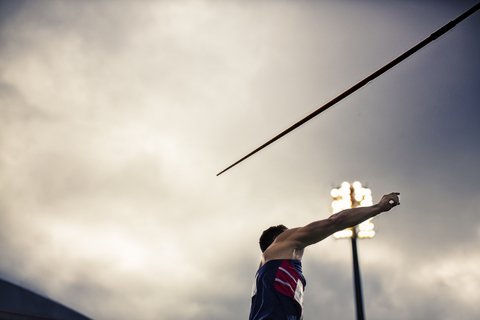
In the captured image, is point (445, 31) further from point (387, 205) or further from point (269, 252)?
point (269, 252)

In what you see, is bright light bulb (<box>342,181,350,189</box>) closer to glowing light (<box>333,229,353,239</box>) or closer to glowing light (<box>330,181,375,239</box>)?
glowing light (<box>330,181,375,239</box>)

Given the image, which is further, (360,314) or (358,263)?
(358,263)

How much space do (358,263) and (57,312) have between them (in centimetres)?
2883

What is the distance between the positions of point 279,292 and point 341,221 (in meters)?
0.87

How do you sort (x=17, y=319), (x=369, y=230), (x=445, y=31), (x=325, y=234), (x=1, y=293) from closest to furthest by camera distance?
(x=445, y=31) → (x=325, y=234) → (x=369, y=230) → (x=17, y=319) → (x=1, y=293)

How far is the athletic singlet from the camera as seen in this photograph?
2796mm

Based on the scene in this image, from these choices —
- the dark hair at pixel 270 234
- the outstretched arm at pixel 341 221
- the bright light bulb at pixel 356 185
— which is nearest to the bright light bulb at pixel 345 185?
the bright light bulb at pixel 356 185

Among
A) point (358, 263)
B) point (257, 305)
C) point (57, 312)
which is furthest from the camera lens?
point (57, 312)

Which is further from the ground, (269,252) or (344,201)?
(344,201)

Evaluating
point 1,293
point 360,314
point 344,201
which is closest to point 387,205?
point 360,314

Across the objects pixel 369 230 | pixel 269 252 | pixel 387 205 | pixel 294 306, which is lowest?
pixel 294 306

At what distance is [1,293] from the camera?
24031mm

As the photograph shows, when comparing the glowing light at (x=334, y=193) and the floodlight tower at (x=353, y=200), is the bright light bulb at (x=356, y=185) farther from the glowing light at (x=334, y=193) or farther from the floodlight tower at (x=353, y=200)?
the glowing light at (x=334, y=193)

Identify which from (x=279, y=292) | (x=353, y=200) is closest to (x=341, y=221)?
(x=279, y=292)
